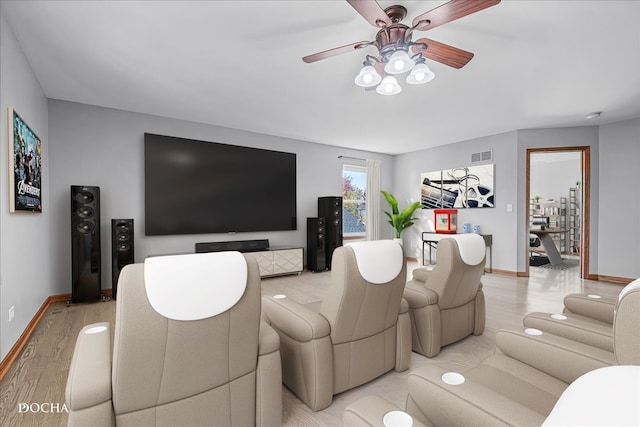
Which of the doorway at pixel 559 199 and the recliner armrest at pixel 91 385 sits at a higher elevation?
the doorway at pixel 559 199

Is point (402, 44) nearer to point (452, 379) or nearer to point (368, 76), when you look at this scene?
point (368, 76)

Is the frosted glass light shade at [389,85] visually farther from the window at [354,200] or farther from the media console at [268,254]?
the window at [354,200]

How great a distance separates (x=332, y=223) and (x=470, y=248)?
3.65 meters

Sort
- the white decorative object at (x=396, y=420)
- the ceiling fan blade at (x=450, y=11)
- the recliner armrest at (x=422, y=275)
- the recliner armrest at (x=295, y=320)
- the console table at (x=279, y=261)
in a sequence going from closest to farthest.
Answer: the white decorative object at (x=396, y=420), the recliner armrest at (x=295, y=320), the ceiling fan blade at (x=450, y=11), the recliner armrest at (x=422, y=275), the console table at (x=279, y=261)

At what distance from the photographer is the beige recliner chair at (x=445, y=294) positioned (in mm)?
2236

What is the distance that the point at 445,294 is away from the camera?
230 cm

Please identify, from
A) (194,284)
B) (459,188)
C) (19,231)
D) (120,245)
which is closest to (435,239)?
(459,188)

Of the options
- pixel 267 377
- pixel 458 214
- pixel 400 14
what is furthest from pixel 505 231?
pixel 267 377

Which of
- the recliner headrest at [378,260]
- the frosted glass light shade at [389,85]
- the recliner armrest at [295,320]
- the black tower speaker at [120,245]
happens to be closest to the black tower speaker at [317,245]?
the black tower speaker at [120,245]

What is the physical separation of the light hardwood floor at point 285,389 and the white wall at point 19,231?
0.78 ft

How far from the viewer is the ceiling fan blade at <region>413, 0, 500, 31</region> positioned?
5.65 feet

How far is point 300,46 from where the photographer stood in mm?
2734

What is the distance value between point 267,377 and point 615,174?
6.27 metres

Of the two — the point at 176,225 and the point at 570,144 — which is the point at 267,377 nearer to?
the point at 176,225
